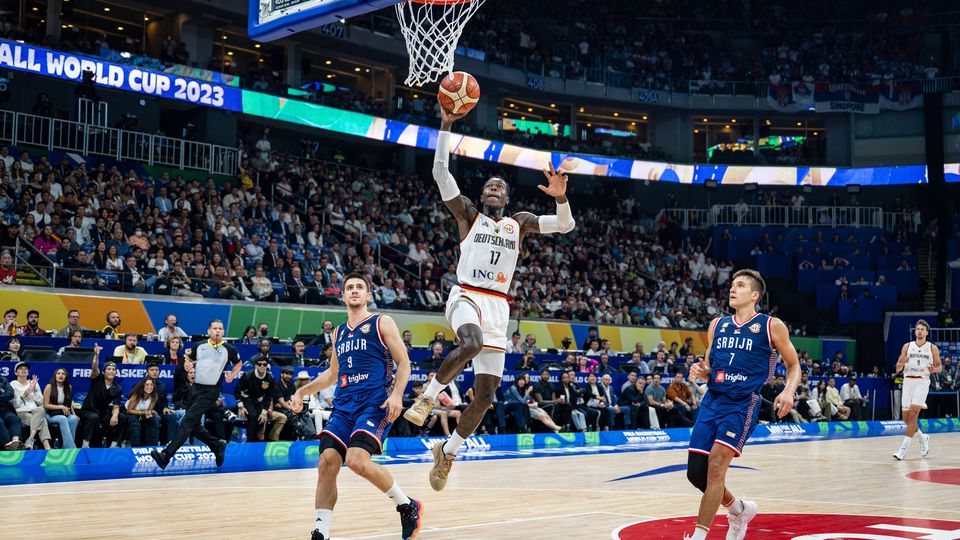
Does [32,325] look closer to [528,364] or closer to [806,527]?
[528,364]

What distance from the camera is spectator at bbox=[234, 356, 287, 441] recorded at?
1510cm

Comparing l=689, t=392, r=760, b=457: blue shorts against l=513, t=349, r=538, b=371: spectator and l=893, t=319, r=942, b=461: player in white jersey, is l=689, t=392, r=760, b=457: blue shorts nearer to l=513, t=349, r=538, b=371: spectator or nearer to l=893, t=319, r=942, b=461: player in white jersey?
l=893, t=319, r=942, b=461: player in white jersey

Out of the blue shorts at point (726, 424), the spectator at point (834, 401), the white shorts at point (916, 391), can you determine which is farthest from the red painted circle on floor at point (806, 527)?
the spectator at point (834, 401)

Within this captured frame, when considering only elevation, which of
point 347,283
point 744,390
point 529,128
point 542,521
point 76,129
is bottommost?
point 542,521

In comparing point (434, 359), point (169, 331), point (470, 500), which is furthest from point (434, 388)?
point (434, 359)

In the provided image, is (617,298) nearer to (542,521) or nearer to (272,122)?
(272,122)

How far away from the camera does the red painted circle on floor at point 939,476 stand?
12436 mm

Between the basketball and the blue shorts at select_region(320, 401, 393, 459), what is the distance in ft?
7.96

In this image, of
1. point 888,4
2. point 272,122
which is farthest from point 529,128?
point 888,4

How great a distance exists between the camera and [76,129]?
2409 centimetres

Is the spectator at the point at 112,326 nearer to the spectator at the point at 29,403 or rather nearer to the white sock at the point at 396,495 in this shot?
the spectator at the point at 29,403

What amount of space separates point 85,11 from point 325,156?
29.9ft

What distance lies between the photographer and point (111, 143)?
24984mm

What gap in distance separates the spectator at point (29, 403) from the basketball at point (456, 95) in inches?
329
